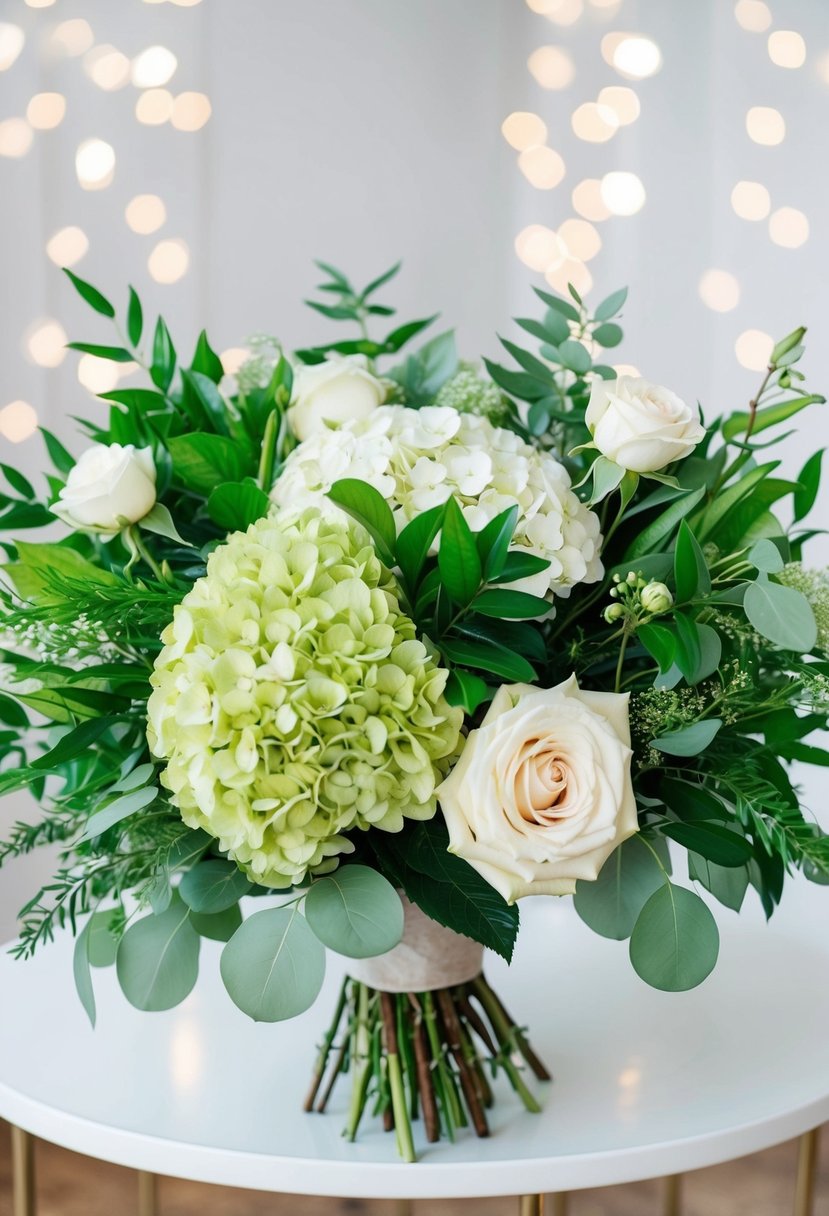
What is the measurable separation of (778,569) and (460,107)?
146cm

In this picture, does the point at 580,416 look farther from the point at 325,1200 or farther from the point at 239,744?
the point at 325,1200

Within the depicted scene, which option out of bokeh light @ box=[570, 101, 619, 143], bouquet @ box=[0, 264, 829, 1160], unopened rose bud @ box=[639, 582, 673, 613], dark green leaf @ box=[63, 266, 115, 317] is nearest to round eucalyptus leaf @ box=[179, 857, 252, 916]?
bouquet @ box=[0, 264, 829, 1160]

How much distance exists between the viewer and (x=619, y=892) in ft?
2.18

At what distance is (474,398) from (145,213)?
3.13 ft

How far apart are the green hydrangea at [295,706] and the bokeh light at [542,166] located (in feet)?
4.70

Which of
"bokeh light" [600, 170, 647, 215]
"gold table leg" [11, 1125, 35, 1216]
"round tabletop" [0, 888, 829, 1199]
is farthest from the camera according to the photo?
"bokeh light" [600, 170, 647, 215]

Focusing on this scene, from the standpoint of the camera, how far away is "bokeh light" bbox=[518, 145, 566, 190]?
72.6 inches

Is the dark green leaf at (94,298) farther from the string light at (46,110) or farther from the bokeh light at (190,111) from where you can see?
the bokeh light at (190,111)

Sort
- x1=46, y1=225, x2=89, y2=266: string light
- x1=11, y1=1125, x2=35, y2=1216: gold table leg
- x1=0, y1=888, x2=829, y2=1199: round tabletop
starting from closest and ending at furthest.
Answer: x1=0, y1=888, x2=829, y2=1199: round tabletop < x1=11, y1=1125, x2=35, y2=1216: gold table leg < x1=46, y1=225, x2=89, y2=266: string light

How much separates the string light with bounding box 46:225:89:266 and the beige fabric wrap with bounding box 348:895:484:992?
1.12 metres

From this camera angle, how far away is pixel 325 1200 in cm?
159

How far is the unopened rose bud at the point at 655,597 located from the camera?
61 centimetres

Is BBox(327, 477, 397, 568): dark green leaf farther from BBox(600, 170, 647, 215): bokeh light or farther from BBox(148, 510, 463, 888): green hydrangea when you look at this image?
BBox(600, 170, 647, 215): bokeh light

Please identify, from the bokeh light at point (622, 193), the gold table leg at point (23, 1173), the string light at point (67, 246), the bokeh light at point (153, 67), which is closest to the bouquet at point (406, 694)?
the gold table leg at point (23, 1173)
